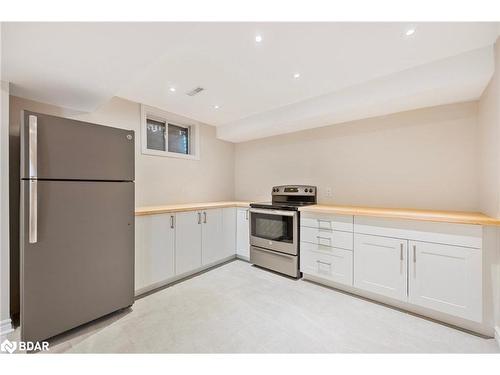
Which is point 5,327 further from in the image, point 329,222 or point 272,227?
point 329,222

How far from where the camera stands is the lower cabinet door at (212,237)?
3.11m

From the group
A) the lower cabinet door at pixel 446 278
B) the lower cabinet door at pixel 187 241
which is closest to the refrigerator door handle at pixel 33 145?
the lower cabinet door at pixel 187 241

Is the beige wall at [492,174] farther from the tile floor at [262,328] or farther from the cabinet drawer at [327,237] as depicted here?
the cabinet drawer at [327,237]

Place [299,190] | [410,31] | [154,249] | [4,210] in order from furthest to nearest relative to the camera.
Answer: [299,190] < [154,249] < [4,210] < [410,31]

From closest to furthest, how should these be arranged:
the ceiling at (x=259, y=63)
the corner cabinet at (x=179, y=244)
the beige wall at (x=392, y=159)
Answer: the ceiling at (x=259, y=63), the beige wall at (x=392, y=159), the corner cabinet at (x=179, y=244)

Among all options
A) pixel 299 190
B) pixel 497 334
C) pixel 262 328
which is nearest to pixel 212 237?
pixel 299 190

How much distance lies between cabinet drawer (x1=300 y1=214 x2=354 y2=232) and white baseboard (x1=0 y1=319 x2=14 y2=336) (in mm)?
2905

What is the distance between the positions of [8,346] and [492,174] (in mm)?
3995

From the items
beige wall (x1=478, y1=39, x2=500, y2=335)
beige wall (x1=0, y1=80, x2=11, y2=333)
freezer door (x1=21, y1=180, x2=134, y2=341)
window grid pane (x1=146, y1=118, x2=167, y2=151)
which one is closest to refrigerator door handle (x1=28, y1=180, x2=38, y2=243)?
freezer door (x1=21, y1=180, x2=134, y2=341)

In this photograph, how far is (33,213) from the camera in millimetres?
1560

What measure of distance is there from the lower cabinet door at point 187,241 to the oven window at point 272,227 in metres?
0.84

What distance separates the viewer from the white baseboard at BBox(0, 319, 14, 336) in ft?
5.63

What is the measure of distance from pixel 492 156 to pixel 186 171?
3.56 metres
